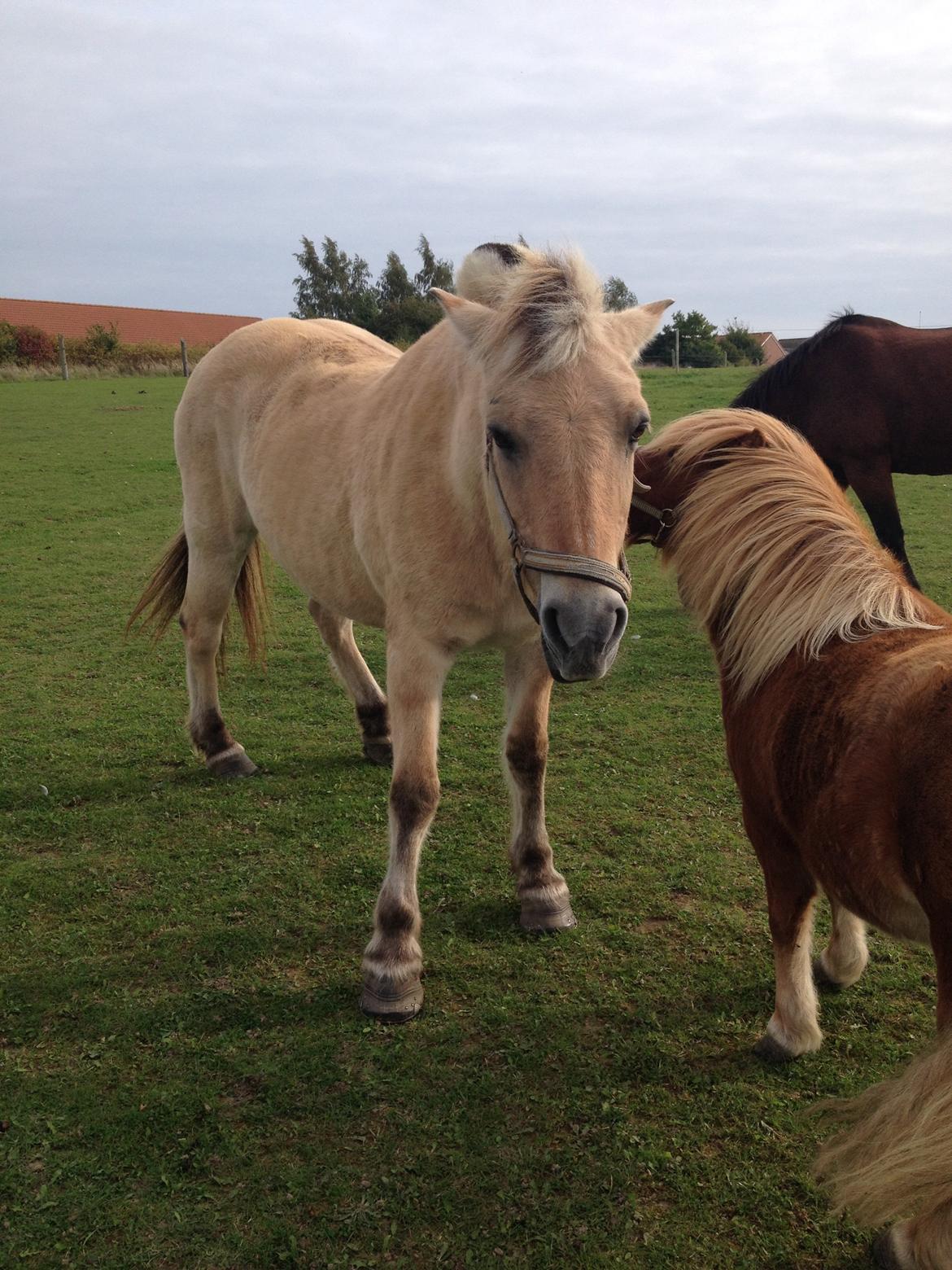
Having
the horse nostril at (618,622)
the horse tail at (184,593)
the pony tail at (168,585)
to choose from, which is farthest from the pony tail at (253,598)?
the horse nostril at (618,622)

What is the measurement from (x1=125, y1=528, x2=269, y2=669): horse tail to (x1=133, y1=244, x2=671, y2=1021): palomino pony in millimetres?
207

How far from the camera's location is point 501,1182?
81.6 inches

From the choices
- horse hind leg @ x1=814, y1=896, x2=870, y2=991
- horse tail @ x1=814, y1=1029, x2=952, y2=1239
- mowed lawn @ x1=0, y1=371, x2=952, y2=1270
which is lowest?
mowed lawn @ x1=0, y1=371, x2=952, y2=1270

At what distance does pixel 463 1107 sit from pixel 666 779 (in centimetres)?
214

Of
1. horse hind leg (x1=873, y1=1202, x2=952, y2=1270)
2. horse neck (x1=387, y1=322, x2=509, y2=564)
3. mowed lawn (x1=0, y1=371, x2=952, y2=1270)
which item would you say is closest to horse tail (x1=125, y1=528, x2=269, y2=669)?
mowed lawn (x1=0, y1=371, x2=952, y2=1270)

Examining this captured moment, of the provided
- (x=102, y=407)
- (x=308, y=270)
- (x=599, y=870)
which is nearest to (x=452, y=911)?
(x=599, y=870)

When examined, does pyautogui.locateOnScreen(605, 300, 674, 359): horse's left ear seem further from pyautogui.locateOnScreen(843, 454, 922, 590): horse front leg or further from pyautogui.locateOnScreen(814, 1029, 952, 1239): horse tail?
pyautogui.locateOnScreen(843, 454, 922, 590): horse front leg

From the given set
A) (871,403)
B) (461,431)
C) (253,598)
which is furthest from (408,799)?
(871,403)

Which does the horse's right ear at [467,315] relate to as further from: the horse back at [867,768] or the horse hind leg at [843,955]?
the horse hind leg at [843,955]

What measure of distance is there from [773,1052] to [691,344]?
106 feet

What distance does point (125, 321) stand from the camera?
43344mm

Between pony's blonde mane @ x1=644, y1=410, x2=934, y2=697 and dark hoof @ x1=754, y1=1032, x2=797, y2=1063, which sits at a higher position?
pony's blonde mane @ x1=644, y1=410, x2=934, y2=697

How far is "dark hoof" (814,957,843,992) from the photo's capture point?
2.71 m

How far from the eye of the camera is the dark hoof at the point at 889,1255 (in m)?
1.82
